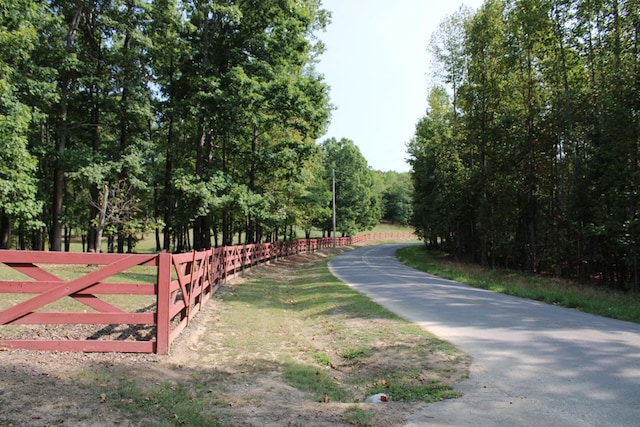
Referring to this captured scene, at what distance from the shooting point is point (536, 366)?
5828 mm

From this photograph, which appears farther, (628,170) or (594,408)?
(628,170)

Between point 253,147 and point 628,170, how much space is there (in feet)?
61.0

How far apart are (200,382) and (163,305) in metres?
1.38

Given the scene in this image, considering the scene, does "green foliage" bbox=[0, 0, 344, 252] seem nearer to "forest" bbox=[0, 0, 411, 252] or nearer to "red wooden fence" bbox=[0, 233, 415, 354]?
"forest" bbox=[0, 0, 411, 252]

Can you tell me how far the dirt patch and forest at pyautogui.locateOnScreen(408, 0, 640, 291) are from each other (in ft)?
50.8

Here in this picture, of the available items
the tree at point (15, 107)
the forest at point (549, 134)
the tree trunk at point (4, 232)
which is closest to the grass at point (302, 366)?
the tree at point (15, 107)

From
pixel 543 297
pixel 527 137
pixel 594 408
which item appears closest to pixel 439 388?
pixel 594 408

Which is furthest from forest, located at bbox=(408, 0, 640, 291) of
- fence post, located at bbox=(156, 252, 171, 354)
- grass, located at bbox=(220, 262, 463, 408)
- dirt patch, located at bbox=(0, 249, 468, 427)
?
fence post, located at bbox=(156, 252, 171, 354)

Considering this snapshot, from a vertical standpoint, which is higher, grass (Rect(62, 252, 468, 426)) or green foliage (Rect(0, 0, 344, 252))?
green foliage (Rect(0, 0, 344, 252))

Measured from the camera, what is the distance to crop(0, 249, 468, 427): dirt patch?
12.7 feet

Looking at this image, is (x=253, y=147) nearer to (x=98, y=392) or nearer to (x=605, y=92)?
(x=605, y=92)

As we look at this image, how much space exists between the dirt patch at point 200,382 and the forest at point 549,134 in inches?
610

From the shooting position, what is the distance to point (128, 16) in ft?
66.0

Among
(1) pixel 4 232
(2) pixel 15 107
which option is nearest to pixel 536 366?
(2) pixel 15 107
